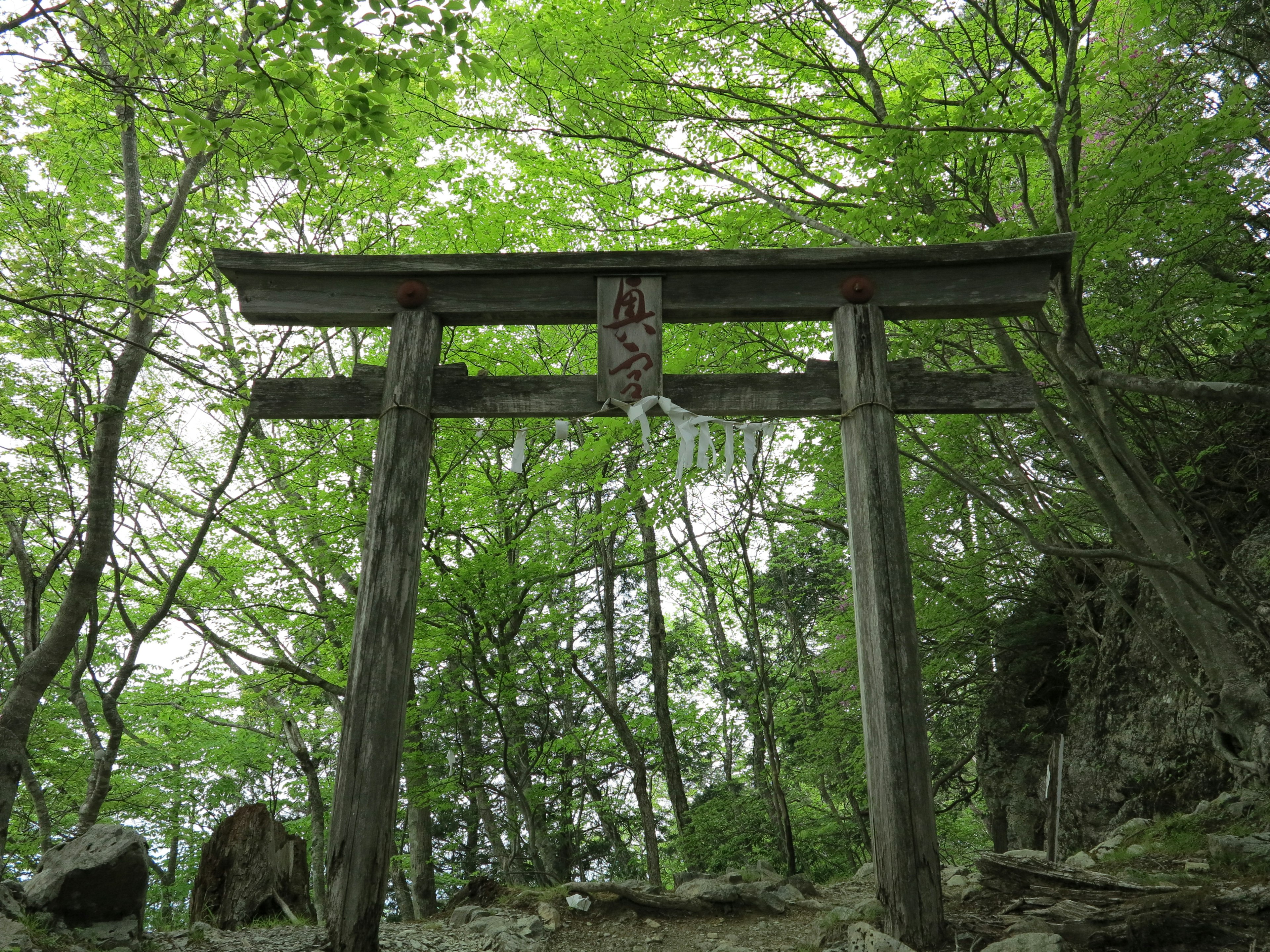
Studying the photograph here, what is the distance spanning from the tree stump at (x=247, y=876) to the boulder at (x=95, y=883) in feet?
7.20

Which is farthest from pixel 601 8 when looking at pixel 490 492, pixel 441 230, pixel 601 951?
pixel 601 951

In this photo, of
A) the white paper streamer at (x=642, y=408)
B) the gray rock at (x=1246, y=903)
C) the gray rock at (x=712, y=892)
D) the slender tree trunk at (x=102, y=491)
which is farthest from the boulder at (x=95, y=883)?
the gray rock at (x=1246, y=903)

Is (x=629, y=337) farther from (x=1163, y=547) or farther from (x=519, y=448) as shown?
(x=1163, y=547)

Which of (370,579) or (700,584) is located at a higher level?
(700,584)

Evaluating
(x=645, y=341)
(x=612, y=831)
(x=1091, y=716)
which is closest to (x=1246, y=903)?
(x=645, y=341)

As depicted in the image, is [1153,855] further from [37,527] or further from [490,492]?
[37,527]

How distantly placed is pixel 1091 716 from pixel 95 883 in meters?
9.88

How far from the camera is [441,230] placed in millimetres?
9750

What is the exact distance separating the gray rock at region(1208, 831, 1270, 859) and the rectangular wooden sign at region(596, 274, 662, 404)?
472 cm

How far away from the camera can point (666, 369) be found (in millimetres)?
7445

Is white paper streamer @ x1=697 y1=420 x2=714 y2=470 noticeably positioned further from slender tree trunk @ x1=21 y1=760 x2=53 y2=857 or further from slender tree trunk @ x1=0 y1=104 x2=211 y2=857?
slender tree trunk @ x1=21 y1=760 x2=53 y2=857

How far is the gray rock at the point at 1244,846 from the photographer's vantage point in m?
4.85

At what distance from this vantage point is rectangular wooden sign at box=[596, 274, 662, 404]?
450 centimetres

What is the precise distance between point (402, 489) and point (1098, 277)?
773 cm
